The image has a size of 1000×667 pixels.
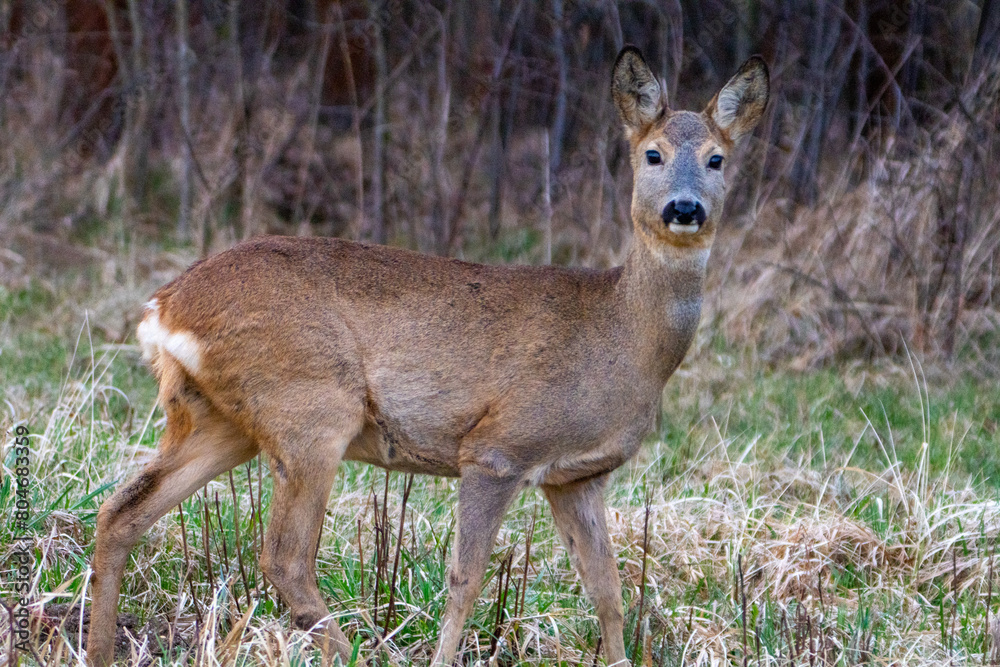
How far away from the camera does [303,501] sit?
384cm

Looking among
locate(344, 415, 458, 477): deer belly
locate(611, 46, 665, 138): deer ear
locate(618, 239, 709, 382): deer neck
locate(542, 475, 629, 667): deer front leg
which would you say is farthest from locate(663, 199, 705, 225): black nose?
locate(344, 415, 458, 477): deer belly

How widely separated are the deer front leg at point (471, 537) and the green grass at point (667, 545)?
0.17 meters

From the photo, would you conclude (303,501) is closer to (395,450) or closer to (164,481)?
(395,450)

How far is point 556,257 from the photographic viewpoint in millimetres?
9523

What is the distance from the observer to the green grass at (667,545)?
4035 mm

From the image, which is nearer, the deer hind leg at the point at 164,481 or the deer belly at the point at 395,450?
the deer hind leg at the point at 164,481

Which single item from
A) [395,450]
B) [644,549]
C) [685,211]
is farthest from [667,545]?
[685,211]

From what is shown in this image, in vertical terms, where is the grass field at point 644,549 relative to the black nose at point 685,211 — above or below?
below

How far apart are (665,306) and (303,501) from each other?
54.0 inches

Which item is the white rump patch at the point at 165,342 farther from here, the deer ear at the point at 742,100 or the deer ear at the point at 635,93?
the deer ear at the point at 742,100

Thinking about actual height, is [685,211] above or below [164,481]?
above

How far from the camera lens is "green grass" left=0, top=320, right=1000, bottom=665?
4.04 meters

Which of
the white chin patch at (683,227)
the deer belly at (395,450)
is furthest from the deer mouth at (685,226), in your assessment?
the deer belly at (395,450)

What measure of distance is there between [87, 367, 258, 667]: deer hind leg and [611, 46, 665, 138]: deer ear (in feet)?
5.72
